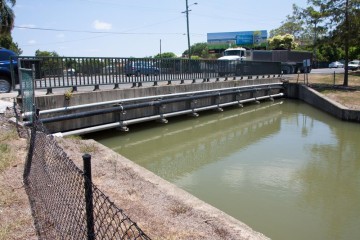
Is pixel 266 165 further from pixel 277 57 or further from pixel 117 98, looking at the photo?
pixel 277 57

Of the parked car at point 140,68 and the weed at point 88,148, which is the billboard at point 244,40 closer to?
the parked car at point 140,68

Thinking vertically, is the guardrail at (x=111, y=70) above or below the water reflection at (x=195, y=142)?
above

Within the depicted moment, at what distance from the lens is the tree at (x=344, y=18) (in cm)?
2109

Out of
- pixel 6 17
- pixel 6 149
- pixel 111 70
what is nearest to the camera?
pixel 6 149

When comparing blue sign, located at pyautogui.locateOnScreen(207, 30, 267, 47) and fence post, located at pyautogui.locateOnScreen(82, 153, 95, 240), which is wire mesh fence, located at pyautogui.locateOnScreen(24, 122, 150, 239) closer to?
fence post, located at pyautogui.locateOnScreen(82, 153, 95, 240)

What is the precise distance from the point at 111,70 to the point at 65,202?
8.42 meters

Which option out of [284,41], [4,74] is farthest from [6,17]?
[284,41]

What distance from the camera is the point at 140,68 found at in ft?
43.1

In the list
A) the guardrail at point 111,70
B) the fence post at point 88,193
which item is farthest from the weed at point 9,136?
the fence post at point 88,193

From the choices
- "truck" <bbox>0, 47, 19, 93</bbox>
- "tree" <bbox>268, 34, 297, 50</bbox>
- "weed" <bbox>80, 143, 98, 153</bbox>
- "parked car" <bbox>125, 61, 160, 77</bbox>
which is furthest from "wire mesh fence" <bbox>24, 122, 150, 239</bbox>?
"tree" <bbox>268, 34, 297, 50</bbox>

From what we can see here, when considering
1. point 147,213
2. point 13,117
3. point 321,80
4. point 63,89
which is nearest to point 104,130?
point 63,89

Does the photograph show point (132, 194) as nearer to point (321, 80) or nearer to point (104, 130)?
point (104, 130)

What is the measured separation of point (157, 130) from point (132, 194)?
7561 millimetres

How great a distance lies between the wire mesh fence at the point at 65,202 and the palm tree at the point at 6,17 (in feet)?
85.4
